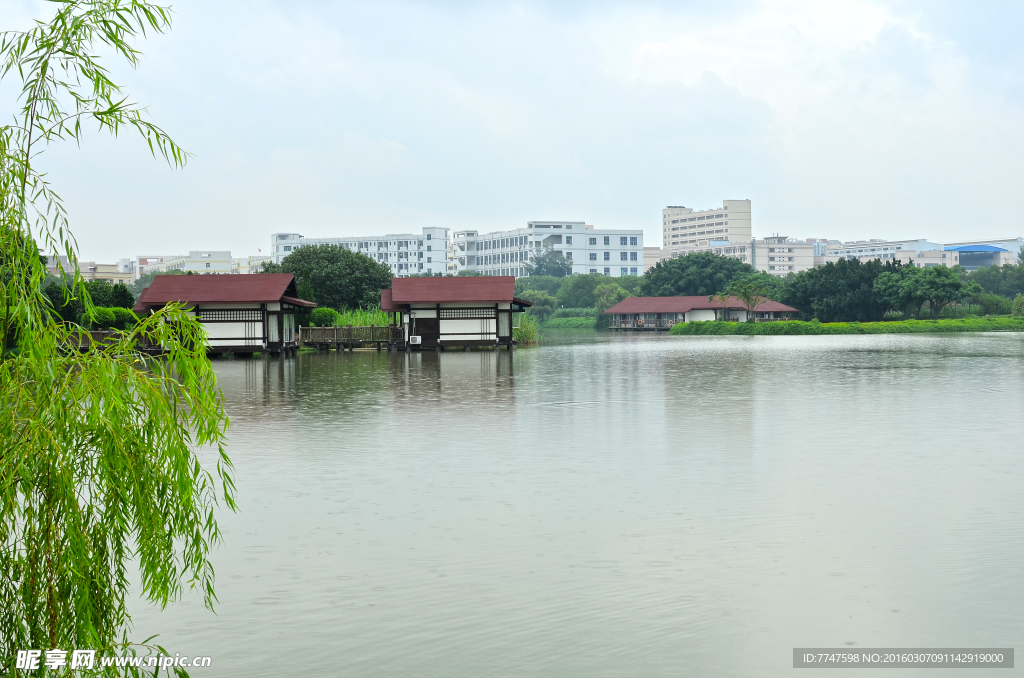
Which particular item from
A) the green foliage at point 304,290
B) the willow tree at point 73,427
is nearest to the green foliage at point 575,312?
the green foliage at point 304,290

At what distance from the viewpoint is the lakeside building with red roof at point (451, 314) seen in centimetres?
4341

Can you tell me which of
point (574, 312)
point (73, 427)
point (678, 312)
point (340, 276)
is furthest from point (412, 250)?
point (73, 427)

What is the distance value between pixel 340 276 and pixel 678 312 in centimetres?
4110

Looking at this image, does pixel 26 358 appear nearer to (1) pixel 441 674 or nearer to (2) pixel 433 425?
(1) pixel 441 674

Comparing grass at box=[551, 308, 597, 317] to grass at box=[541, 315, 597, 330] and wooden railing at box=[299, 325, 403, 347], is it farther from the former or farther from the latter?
wooden railing at box=[299, 325, 403, 347]

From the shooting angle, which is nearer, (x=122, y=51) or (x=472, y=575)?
(x=122, y=51)

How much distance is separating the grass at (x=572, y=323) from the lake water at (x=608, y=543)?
3407 inches

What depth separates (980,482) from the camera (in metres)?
9.61

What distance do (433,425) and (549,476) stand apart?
4916 millimetres

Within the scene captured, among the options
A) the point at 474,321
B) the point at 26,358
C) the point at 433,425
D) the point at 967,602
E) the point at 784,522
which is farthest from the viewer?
the point at 474,321

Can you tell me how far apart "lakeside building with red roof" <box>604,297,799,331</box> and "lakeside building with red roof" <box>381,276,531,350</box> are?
44855 millimetres

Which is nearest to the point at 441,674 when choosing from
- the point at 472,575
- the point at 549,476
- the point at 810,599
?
the point at 472,575

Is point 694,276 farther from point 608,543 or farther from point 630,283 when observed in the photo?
point 608,543

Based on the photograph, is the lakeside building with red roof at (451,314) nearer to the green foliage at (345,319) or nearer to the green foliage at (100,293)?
the green foliage at (345,319)
